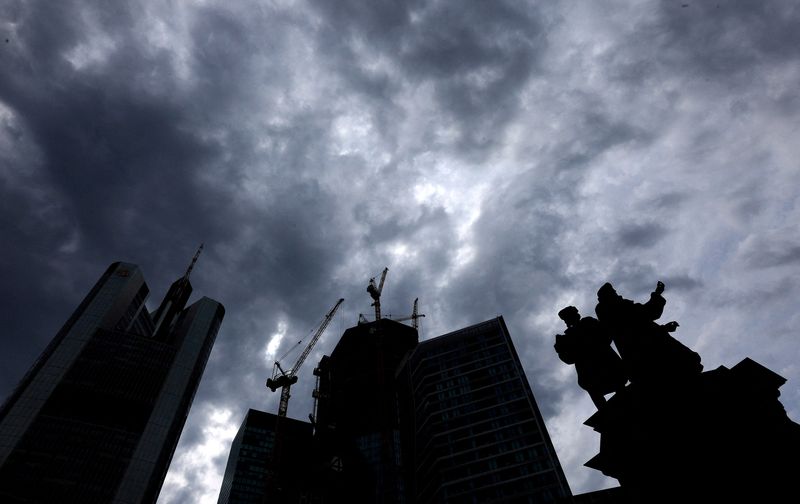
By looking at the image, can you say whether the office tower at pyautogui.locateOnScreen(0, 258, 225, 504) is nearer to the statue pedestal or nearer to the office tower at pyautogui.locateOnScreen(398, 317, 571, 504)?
the office tower at pyautogui.locateOnScreen(398, 317, 571, 504)

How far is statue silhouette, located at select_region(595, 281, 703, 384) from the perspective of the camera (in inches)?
364

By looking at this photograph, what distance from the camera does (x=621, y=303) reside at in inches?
416

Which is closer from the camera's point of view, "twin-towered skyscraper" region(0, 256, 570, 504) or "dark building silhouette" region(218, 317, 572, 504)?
"dark building silhouette" region(218, 317, 572, 504)

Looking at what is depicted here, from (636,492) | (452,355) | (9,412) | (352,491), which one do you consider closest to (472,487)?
(452,355)

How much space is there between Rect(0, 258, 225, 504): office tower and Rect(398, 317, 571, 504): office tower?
91.4m

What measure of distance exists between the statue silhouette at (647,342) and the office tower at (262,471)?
17680cm

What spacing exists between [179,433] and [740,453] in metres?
206

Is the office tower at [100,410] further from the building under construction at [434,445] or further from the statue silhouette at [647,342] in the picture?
the statue silhouette at [647,342]

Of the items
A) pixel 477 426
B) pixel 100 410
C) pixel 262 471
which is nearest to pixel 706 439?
pixel 477 426

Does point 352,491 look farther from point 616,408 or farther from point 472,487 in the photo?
point 616,408

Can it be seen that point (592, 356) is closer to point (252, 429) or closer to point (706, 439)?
point (706, 439)

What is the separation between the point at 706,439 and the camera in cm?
805

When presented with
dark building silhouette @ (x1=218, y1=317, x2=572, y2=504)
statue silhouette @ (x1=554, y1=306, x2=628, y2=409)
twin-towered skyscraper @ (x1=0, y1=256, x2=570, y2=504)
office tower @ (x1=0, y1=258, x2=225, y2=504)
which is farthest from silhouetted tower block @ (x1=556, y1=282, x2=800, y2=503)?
office tower @ (x1=0, y1=258, x2=225, y2=504)

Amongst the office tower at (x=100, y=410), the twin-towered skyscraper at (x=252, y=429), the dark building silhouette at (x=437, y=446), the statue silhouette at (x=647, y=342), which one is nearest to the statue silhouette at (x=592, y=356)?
the statue silhouette at (x=647, y=342)
